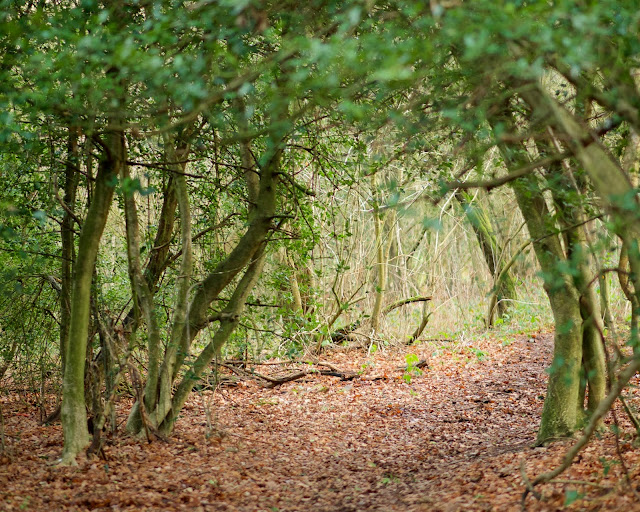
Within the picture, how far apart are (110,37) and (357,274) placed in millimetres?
8947

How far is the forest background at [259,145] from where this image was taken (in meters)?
3.07

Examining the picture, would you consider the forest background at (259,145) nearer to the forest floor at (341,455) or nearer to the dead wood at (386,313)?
the forest floor at (341,455)

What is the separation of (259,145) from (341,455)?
10.9 ft

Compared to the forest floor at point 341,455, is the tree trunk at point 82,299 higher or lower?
higher

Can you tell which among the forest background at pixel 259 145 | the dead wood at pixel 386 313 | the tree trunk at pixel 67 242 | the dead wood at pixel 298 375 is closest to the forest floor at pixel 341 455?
the dead wood at pixel 298 375

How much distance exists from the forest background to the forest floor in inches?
16.3

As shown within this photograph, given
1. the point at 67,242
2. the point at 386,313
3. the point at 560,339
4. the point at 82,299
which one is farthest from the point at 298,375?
the point at 560,339

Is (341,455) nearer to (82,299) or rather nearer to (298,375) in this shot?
(82,299)

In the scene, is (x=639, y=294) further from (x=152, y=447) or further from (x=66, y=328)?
(x=66, y=328)

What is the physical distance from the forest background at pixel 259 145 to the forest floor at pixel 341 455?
16.3 inches

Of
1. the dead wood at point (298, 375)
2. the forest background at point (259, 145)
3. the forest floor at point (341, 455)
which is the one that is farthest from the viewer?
the dead wood at point (298, 375)

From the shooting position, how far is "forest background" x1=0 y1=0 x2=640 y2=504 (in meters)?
3.07

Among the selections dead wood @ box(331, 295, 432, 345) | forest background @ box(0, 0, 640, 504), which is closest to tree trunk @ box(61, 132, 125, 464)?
forest background @ box(0, 0, 640, 504)

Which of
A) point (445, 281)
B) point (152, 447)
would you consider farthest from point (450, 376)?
point (152, 447)
